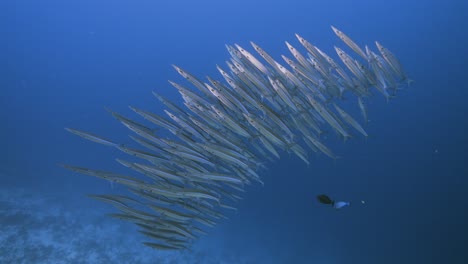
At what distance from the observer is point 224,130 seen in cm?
440

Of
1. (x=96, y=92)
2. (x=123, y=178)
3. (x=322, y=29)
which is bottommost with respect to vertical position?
(x=123, y=178)

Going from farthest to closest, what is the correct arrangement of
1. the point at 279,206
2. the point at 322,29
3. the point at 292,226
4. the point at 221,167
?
1. the point at 322,29
2. the point at 279,206
3. the point at 292,226
4. the point at 221,167

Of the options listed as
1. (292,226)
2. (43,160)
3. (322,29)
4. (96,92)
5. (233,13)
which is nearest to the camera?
(292,226)

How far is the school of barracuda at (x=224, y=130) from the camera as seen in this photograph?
4012 millimetres

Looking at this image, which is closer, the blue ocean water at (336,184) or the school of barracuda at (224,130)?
the school of barracuda at (224,130)

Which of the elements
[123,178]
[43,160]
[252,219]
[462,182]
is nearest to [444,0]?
[462,182]

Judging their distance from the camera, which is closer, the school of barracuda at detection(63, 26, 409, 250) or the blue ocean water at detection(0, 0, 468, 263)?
the school of barracuda at detection(63, 26, 409, 250)

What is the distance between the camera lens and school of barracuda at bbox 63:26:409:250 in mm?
4012

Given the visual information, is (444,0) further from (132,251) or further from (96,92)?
(96,92)

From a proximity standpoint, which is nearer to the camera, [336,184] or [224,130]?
[224,130]

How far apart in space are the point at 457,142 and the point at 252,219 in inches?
423

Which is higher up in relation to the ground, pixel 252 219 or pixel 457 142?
pixel 457 142

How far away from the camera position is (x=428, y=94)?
15758mm

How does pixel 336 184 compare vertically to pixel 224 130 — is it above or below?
above
